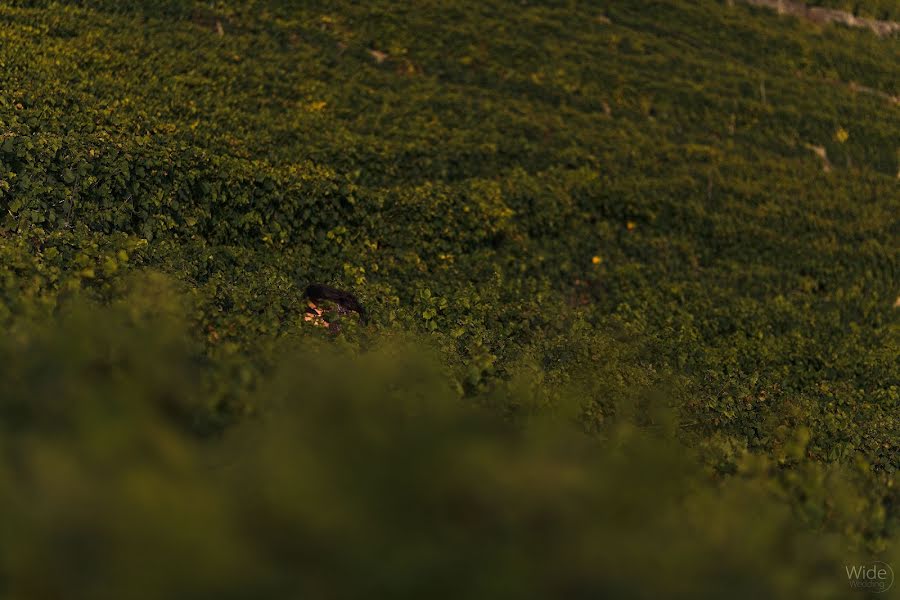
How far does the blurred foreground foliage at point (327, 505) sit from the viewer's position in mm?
2885

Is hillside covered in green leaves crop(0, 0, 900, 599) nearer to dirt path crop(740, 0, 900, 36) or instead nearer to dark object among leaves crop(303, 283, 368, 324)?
dark object among leaves crop(303, 283, 368, 324)

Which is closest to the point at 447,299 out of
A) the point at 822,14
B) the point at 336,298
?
the point at 336,298

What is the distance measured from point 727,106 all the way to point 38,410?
2049 cm

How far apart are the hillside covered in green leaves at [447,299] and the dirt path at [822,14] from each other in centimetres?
66

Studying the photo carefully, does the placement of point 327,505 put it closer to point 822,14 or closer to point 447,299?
point 447,299

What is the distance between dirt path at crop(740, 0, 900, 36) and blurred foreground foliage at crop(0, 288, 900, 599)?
25.5m

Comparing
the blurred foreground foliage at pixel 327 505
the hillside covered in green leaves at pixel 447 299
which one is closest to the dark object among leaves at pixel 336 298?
the hillside covered in green leaves at pixel 447 299

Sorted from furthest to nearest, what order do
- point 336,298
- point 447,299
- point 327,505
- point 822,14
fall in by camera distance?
point 822,14
point 447,299
point 336,298
point 327,505

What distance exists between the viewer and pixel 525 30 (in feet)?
69.4

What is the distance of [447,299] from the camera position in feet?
38.2

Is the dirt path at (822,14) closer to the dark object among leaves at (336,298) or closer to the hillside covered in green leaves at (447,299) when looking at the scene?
the hillside covered in green leaves at (447,299)

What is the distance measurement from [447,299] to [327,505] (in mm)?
8621

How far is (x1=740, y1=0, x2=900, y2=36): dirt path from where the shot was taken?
25.4 meters

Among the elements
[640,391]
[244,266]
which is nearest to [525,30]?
[244,266]
